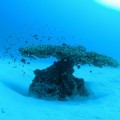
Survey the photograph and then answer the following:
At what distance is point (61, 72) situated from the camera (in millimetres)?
7688

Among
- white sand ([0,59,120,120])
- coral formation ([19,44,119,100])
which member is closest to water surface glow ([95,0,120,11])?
white sand ([0,59,120,120])

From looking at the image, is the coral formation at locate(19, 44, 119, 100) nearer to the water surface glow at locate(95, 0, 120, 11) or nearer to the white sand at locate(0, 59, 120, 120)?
the white sand at locate(0, 59, 120, 120)

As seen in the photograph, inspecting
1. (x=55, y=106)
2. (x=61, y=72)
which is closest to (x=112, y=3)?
(x=61, y=72)

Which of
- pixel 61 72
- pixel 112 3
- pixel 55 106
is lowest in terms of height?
pixel 55 106

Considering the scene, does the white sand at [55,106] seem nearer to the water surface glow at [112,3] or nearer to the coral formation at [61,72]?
the coral formation at [61,72]

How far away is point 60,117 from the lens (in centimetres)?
584

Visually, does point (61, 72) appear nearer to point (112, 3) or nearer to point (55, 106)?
point (55, 106)

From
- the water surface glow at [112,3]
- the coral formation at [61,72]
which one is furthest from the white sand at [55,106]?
the water surface glow at [112,3]

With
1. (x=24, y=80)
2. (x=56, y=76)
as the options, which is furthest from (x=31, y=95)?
(x=24, y=80)

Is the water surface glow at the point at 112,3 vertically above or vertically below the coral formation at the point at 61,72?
above

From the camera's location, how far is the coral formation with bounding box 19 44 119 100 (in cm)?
741

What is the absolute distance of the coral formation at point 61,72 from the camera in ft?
24.3

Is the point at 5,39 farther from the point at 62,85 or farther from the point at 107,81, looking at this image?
the point at 62,85

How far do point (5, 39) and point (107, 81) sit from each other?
43.4 ft
